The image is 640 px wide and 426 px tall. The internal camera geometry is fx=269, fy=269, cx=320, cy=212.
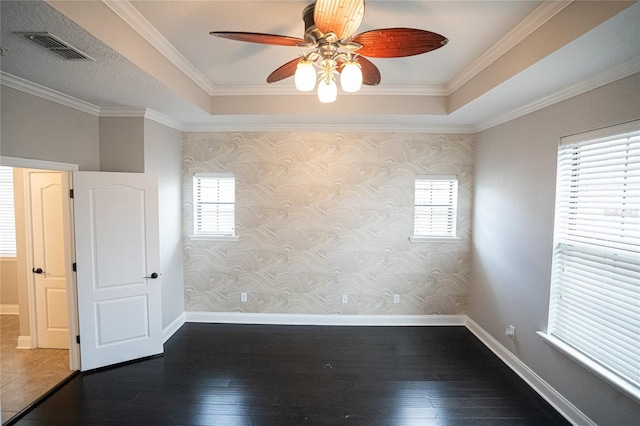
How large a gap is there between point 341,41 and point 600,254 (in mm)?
2412

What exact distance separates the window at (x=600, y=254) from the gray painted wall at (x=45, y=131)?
14.8 feet

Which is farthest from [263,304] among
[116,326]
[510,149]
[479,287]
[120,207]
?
[510,149]

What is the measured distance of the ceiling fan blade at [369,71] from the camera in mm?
1759

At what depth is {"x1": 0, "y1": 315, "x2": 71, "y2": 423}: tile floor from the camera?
230 cm

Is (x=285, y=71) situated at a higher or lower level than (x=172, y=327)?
higher

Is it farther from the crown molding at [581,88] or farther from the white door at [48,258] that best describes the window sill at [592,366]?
the white door at [48,258]

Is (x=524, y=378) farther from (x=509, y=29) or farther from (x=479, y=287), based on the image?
(x=509, y=29)

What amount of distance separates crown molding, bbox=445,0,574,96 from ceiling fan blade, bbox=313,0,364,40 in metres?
1.32

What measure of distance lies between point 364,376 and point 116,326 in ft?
8.56

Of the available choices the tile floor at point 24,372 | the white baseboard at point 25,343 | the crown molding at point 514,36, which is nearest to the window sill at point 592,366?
the crown molding at point 514,36

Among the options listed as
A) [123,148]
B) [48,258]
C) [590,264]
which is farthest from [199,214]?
[590,264]

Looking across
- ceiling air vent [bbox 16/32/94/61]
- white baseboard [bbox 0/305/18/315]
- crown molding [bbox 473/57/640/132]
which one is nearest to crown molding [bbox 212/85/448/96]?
crown molding [bbox 473/57/640/132]

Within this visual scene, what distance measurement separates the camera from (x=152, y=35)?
2.03 m

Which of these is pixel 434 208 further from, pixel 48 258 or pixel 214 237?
pixel 48 258
